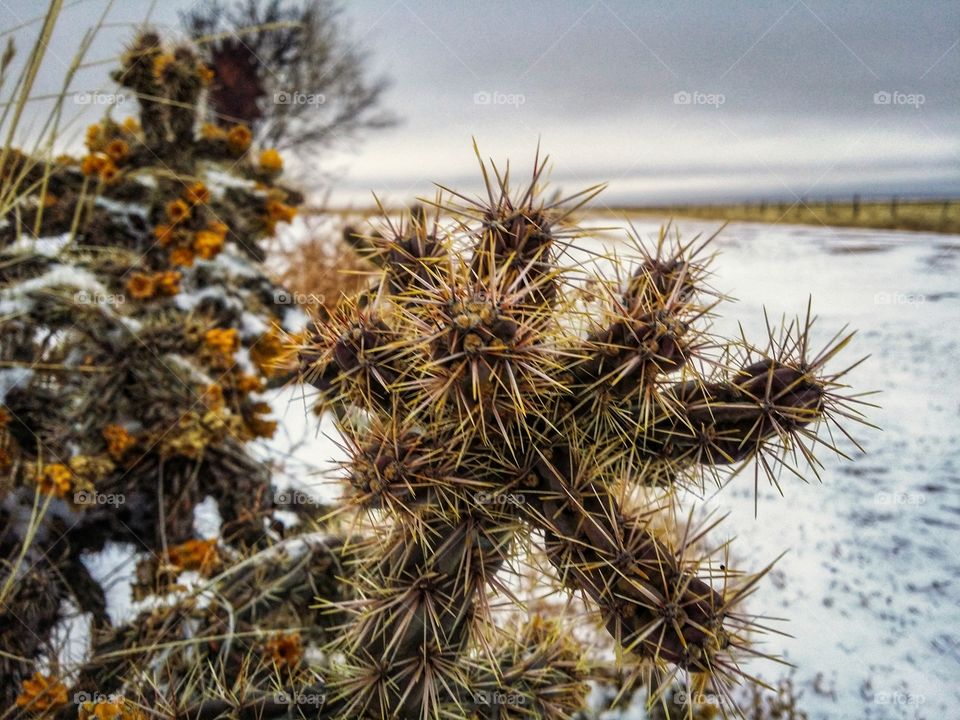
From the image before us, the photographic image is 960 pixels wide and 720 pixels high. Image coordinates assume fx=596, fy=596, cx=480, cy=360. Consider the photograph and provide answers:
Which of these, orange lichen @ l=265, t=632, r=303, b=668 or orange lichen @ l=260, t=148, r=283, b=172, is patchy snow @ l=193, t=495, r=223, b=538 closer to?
orange lichen @ l=265, t=632, r=303, b=668

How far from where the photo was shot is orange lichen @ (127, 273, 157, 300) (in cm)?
251

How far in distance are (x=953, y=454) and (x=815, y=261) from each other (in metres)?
1.59

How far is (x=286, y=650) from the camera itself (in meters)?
1.77

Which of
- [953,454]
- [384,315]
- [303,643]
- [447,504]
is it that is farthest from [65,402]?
[953,454]

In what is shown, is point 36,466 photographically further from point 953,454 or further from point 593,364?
point 953,454

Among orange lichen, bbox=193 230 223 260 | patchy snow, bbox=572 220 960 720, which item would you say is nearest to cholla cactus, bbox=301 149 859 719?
patchy snow, bbox=572 220 960 720

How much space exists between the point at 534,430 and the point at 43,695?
1.71 m

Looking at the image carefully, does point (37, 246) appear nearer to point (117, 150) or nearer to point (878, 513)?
point (117, 150)
